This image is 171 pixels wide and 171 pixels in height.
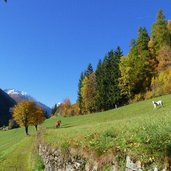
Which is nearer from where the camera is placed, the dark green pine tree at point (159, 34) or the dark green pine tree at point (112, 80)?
the dark green pine tree at point (159, 34)

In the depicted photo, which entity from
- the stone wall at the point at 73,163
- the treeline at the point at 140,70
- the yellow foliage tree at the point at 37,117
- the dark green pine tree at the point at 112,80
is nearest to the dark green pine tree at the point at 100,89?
the treeline at the point at 140,70

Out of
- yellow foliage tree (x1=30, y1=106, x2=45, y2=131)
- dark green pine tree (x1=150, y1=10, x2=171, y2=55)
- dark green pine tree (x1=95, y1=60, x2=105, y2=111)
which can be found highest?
dark green pine tree (x1=150, y1=10, x2=171, y2=55)

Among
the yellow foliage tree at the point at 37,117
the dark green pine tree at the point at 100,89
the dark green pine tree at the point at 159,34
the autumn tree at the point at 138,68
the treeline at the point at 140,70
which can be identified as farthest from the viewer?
the dark green pine tree at the point at 100,89

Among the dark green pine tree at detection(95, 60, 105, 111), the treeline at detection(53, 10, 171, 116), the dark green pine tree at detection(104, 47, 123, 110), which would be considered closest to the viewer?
the treeline at detection(53, 10, 171, 116)

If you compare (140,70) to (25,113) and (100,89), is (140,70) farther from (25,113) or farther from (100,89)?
(25,113)

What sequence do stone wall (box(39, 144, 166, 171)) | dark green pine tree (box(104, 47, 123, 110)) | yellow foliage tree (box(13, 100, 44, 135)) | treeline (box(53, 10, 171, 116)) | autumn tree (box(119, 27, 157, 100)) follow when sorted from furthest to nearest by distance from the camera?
1. dark green pine tree (box(104, 47, 123, 110))
2. autumn tree (box(119, 27, 157, 100))
3. treeline (box(53, 10, 171, 116))
4. yellow foliage tree (box(13, 100, 44, 135))
5. stone wall (box(39, 144, 166, 171))

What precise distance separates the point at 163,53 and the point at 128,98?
17165 millimetres

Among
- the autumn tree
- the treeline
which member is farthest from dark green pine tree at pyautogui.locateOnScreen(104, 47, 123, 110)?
the autumn tree

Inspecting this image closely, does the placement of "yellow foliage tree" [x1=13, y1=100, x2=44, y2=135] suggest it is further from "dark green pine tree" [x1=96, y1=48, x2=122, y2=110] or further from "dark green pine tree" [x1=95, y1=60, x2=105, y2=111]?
"dark green pine tree" [x1=95, y1=60, x2=105, y2=111]

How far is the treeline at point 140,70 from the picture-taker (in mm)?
81062

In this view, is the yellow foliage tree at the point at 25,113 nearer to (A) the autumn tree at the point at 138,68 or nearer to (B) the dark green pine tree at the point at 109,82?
(A) the autumn tree at the point at 138,68

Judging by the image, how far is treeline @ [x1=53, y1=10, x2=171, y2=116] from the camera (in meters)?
81.1

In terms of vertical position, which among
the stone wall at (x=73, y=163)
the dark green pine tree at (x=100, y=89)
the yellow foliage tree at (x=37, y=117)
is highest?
the dark green pine tree at (x=100, y=89)

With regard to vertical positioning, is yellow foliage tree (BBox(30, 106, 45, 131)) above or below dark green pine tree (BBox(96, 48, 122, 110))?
below
